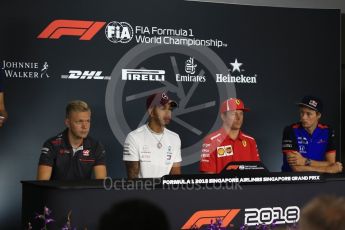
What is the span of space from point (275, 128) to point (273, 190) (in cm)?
255

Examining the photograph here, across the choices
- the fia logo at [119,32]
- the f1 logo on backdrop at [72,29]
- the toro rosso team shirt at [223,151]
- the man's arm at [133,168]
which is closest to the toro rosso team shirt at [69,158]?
the man's arm at [133,168]

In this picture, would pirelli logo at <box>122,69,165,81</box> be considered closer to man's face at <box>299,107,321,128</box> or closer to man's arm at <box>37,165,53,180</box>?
man's face at <box>299,107,321,128</box>

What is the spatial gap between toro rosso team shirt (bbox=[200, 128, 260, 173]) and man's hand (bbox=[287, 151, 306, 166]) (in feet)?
0.94

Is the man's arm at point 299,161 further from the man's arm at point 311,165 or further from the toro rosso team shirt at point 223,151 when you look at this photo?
the toro rosso team shirt at point 223,151

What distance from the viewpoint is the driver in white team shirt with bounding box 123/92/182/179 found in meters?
4.76

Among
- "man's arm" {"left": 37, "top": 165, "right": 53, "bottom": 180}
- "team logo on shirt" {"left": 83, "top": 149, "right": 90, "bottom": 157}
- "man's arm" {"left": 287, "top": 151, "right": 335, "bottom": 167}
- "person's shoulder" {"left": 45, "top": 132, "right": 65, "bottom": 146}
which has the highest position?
"person's shoulder" {"left": 45, "top": 132, "right": 65, "bottom": 146}

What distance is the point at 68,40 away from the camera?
5422 mm

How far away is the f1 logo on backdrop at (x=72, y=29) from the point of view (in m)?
5.33

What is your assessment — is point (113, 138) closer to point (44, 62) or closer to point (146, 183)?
point (44, 62)

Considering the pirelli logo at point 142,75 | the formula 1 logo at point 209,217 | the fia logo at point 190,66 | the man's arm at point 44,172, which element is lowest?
the formula 1 logo at point 209,217

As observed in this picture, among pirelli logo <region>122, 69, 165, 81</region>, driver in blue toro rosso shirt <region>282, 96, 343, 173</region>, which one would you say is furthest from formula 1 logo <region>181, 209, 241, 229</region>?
pirelli logo <region>122, 69, 165, 81</region>

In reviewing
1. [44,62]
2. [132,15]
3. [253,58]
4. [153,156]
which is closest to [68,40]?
[44,62]

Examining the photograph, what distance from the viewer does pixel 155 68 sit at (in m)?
5.73

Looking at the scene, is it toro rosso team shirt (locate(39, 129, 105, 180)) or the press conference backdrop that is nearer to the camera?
toro rosso team shirt (locate(39, 129, 105, 180))
